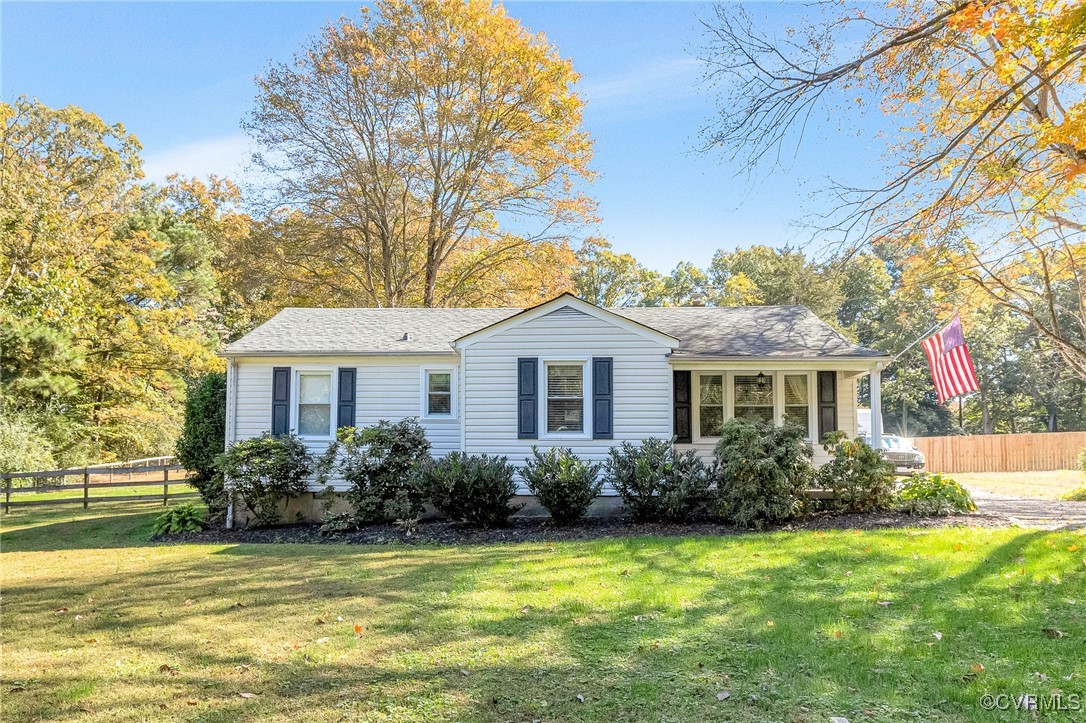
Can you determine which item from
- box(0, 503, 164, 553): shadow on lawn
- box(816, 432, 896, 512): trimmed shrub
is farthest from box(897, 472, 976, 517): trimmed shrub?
box(0, 503, 164, 553): shadow on lawn

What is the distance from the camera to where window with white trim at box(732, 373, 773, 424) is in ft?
41.7

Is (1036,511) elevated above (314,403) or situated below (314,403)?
below

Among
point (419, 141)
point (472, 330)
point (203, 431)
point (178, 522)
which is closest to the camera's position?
point (178, 522)

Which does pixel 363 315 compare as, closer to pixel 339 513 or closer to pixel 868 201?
pixel 339 513

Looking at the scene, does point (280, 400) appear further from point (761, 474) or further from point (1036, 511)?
point (1036, 511)

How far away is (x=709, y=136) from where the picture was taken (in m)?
7.70

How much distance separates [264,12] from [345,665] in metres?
12.6

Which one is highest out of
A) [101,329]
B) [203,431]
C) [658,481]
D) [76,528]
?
[101,329]

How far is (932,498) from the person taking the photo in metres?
10.6

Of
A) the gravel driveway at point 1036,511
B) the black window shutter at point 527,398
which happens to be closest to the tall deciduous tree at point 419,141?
the black window shutter at point 527,398

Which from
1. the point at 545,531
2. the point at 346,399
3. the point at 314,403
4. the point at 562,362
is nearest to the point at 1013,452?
the point at 562,362

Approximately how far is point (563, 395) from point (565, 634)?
7052 millimetres

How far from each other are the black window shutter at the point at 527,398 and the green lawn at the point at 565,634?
3.53 metres

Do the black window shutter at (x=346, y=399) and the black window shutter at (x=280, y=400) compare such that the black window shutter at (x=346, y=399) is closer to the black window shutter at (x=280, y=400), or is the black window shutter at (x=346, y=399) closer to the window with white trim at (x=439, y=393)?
the black window shutter at (x=280, y=400)
